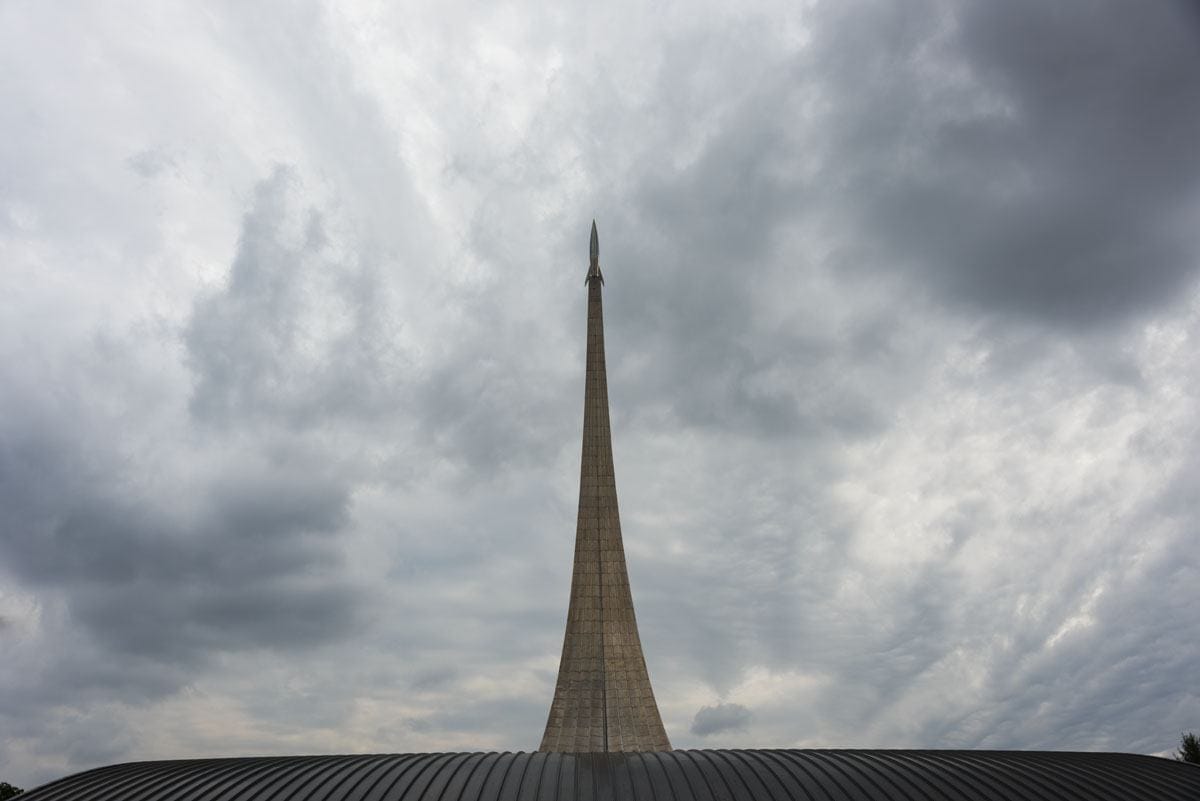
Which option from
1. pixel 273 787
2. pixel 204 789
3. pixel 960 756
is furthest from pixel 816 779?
pixel 204 789

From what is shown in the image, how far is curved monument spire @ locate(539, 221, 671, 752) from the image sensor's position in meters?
43.7

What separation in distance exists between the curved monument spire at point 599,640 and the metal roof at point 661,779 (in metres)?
15.0

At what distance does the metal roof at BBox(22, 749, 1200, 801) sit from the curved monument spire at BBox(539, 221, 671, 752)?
589 inches

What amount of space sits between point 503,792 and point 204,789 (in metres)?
9.20

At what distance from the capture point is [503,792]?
84.1 feet

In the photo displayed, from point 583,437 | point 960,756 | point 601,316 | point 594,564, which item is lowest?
point 960,756

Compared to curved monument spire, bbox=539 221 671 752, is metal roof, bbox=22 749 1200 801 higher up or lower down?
lower down

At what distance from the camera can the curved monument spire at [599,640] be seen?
4370cm

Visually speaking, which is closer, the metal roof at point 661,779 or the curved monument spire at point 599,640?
the metal roof at point 661,779

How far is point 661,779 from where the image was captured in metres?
26.1

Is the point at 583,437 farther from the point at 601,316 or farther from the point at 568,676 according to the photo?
the point at 568,676

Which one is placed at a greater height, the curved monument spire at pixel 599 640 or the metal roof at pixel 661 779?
the curved monument spire at pixel 599 640

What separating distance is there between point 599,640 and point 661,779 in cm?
1957

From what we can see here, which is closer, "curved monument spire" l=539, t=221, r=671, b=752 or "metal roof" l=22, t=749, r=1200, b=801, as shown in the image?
"metal roof" l=22, t=749, r=1200, b=801
